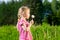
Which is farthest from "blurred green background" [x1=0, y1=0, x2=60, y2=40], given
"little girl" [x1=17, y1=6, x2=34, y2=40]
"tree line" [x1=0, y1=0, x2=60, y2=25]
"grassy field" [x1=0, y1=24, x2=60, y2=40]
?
"little girl" [x1=17, y1=6, x2=34, y2=40]

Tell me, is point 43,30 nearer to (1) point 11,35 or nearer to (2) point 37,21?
(1) point 11,35

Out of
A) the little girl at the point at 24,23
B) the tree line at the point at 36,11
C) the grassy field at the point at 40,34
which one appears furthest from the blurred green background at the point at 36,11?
the little girl at the point at 24,23

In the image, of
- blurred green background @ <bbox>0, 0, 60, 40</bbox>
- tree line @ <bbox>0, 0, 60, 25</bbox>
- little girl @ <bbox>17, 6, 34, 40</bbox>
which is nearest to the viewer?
little girl @ <bbox>17, 6, 34, 40</bbox>

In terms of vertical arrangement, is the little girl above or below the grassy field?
above

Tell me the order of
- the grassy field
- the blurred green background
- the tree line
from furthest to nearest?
the tree line, the blurred green background, the grassy field

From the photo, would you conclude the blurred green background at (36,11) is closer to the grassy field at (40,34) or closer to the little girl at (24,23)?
the grassy field at (40,34)

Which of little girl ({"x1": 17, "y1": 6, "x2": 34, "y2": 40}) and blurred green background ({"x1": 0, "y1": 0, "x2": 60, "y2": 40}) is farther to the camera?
blurred green background ({"x1": 0, "y1": 0, "x2": 60, "y2": 40})

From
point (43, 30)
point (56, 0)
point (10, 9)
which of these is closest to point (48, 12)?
point (56, 0)

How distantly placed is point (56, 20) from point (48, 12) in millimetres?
603

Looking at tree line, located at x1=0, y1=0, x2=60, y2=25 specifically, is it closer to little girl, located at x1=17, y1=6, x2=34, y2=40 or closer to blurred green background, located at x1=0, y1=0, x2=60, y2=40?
blurred green background, located at x1=0, y1=0, x2=60, y2=40

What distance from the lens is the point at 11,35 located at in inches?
247

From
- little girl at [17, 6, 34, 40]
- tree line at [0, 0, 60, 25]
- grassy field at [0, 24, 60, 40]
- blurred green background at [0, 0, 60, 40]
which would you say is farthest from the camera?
tree line at [0, 0, 60, 25]

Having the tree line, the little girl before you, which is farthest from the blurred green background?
the little girl

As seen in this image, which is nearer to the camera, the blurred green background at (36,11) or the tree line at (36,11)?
the blurred green background at (36,11)
